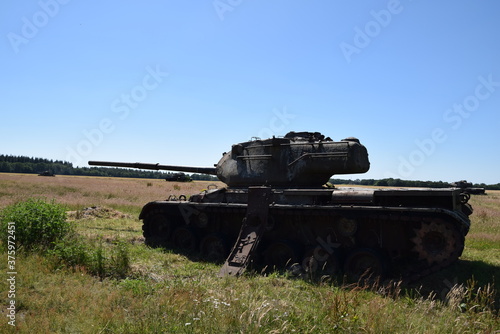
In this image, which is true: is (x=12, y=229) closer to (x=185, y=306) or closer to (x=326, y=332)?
(x=185, y=306)

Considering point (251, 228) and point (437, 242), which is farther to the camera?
point (251, 228)

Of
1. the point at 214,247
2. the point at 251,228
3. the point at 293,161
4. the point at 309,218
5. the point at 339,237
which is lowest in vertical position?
the point at 214,247

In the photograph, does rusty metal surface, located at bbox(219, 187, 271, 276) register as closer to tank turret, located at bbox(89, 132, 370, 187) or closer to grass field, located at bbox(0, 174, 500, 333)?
grass field, located at bbox(0, 174, 500, 333)

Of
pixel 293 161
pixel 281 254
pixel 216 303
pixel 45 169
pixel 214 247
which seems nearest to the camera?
pixel 216 303

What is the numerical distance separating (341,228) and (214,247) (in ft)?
12.8

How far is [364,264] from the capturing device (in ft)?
29.5

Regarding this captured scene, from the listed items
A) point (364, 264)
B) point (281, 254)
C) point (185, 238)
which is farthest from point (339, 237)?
point (185, 238)

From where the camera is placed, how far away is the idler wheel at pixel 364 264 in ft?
28.2

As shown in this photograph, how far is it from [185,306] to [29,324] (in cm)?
213

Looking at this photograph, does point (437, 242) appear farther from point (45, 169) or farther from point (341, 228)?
point (45, 169)

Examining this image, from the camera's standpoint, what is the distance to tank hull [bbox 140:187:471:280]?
26.8 feet

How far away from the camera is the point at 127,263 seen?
877 cm

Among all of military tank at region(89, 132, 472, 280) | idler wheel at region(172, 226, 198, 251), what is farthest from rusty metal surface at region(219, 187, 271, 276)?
idler wheel at region(172, 226, 198, 251)

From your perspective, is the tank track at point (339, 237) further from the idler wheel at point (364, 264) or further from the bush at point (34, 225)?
the bush at point (34, 225)
